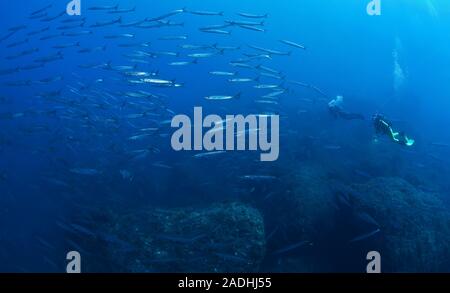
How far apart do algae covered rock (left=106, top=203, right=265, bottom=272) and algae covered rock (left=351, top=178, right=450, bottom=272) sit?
9.18 feet

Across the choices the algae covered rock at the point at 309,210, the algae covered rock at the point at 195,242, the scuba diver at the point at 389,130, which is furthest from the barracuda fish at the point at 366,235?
the scuba diver at the point at 389,130

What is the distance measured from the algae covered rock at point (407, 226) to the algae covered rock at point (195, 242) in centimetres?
280

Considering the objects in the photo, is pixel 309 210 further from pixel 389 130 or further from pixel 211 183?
pixel 211 183

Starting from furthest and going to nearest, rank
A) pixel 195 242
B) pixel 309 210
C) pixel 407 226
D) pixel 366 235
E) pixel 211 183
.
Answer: pixel 211 183 < pixel 309 210 < pixel 407 226 < pixel 195 242 < pixel 366 235

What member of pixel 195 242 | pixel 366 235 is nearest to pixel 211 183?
pixel 195 242

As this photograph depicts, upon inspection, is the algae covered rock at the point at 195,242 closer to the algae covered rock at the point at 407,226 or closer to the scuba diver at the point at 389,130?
the algae covered rock at the point at 407,226

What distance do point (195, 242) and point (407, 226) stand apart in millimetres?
4949

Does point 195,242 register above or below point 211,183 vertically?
below

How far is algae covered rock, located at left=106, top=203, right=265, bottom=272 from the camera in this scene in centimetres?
841

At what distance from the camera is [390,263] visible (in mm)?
8555

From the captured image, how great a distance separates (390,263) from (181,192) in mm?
7198

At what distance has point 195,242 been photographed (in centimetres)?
874

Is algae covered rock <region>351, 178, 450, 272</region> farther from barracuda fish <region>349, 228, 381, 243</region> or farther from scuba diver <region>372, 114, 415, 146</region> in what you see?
scuba diver <region>372, 114, 415, 146</region>
